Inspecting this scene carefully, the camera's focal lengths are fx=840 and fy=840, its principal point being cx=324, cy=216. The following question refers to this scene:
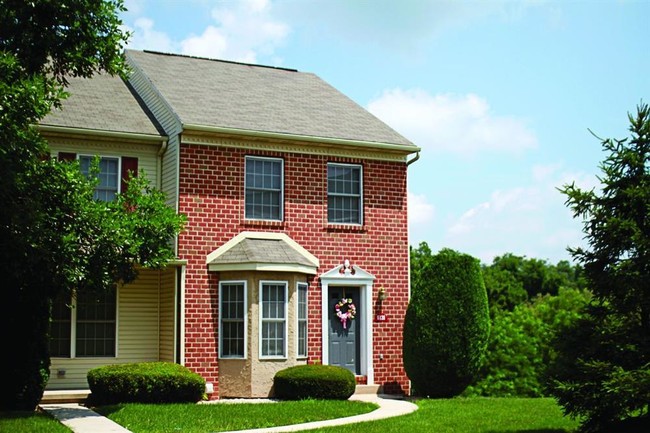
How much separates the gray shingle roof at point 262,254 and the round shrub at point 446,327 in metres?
2.95

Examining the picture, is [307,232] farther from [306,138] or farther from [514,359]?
[514,359]

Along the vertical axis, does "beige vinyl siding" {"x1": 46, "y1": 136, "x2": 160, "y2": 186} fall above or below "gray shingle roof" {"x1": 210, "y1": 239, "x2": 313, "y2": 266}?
above

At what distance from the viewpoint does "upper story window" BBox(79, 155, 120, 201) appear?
20.2 m

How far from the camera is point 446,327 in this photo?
19.8 meters

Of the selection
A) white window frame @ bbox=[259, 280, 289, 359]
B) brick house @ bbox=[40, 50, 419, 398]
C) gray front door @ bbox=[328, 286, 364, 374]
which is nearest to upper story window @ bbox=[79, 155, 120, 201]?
brick house @ bbox=[40, 50, 419, 398]

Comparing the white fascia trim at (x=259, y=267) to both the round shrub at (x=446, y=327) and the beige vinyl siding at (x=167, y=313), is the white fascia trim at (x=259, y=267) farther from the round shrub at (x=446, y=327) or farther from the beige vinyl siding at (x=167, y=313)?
the round shrub at (x=446, y=327)

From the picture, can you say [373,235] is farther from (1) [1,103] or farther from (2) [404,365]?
(1) [1,103]

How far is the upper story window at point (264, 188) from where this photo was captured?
67.9ft

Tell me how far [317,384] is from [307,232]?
→ 418 centimetres

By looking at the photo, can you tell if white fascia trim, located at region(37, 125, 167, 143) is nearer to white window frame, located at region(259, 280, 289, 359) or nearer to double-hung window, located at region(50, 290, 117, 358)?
double-hung window, located at region(50, 290, 117, 358)

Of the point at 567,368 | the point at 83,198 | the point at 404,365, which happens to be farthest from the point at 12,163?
the point at 404,365

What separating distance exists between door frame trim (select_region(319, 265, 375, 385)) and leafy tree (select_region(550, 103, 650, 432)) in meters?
8.11

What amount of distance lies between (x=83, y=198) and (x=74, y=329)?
574cm

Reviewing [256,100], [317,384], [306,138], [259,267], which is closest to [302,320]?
[259,267]
